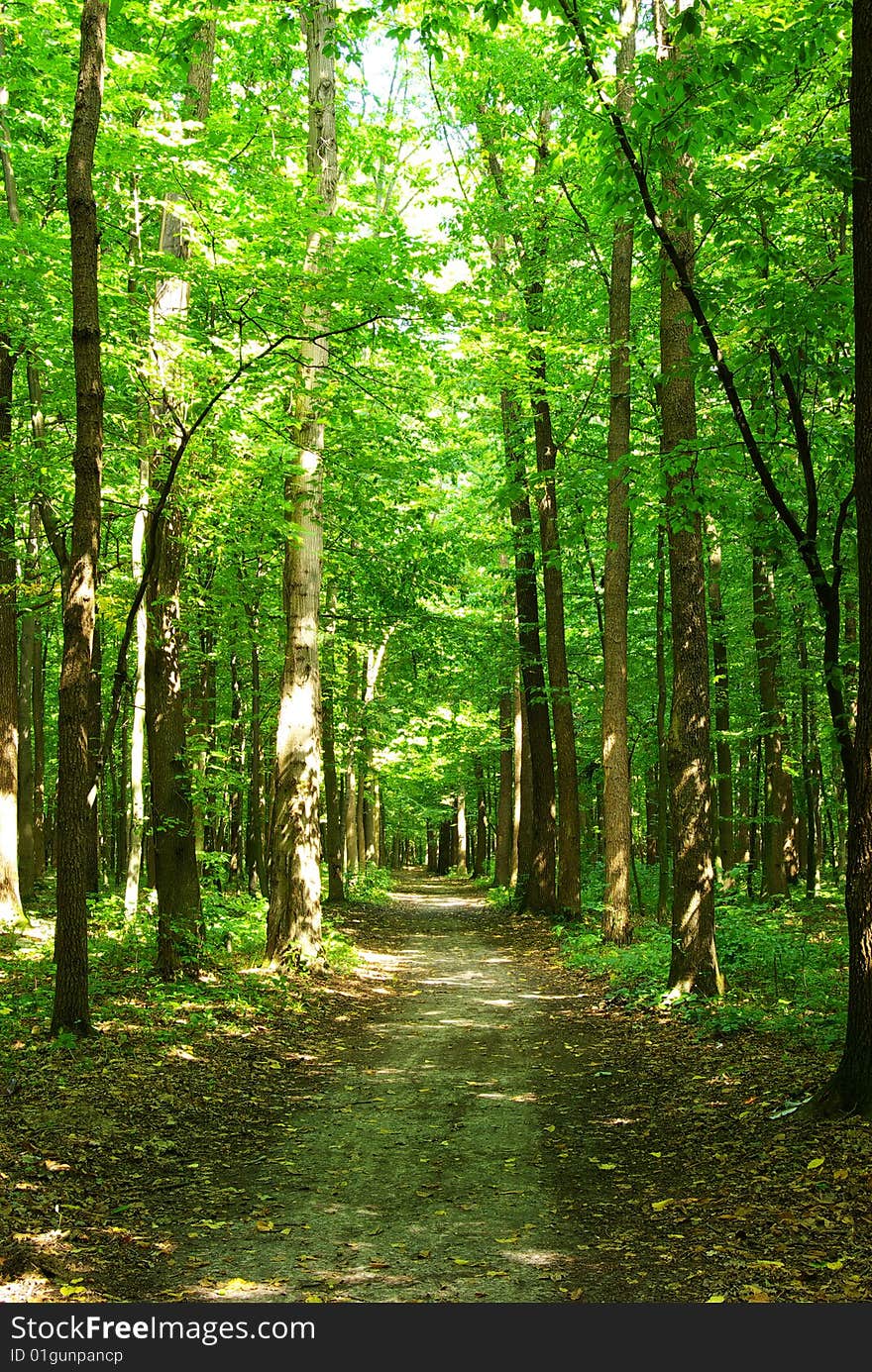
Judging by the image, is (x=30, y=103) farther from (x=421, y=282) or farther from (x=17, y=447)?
(x=421, y=282)

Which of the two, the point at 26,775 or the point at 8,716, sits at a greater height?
the point at 8,716

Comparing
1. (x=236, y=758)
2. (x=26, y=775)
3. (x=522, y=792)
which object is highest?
(x=236, y=758)

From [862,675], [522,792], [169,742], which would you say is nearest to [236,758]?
[522,792]

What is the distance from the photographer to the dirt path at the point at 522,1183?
3.96m

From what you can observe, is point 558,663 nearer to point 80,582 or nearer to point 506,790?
point 506,790

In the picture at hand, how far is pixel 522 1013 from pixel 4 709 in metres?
8.39

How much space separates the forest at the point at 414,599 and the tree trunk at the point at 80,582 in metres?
0.04

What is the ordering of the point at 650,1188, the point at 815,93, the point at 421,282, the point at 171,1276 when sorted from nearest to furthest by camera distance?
the point at 171,1276 → the point at 650,1188 → the point at 815,93 → the point at 421,282

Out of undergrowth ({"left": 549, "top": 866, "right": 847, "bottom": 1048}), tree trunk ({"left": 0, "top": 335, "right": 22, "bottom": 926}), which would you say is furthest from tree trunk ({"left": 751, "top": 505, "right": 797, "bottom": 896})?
tree trunk ({"left": 0, "top": 335, "right": 22, "bottom": 926})

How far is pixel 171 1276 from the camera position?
157 inches

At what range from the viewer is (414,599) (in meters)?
16.7

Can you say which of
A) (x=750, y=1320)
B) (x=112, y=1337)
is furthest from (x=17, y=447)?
(x=750, y=1320)

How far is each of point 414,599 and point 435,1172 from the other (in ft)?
39.7

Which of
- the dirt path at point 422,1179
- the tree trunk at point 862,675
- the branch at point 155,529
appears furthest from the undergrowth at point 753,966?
the branch at point 155,529
